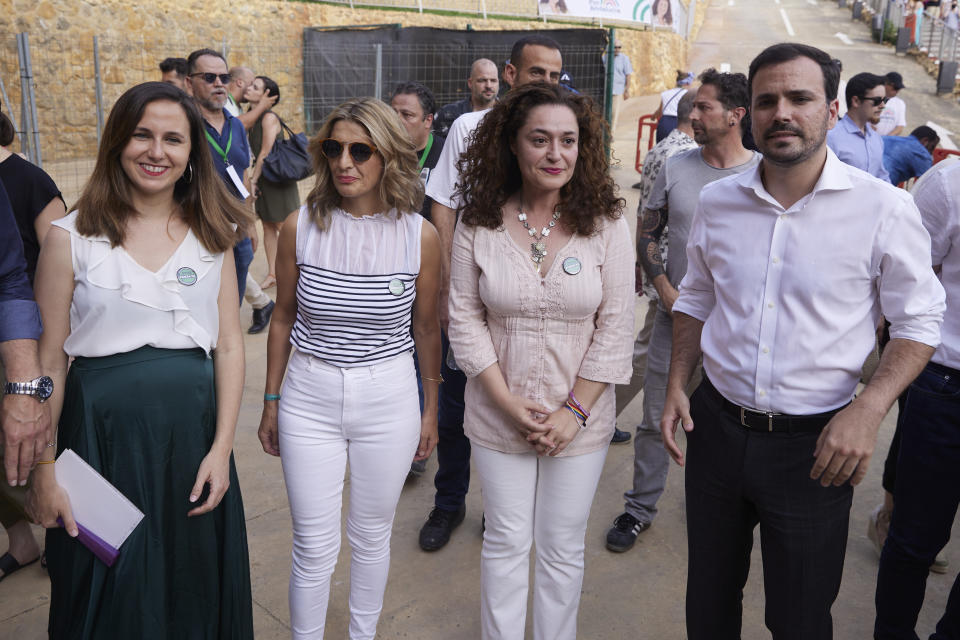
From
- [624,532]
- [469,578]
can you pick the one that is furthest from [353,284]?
[624,532]

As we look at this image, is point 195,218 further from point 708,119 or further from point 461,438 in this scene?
point 708,119

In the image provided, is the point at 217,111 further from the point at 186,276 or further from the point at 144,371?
the point at 144,371

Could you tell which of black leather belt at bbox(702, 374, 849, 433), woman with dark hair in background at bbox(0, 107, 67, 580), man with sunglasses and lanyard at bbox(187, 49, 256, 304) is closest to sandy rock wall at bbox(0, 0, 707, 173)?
man with sunglasses and lanyard at bbox(187, 49, 256, 304)

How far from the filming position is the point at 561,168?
2654 millimetres

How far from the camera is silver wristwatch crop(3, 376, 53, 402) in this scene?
2129 millimetres

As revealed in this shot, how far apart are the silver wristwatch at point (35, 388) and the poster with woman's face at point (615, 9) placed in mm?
19780

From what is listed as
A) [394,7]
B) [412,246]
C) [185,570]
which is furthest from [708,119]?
[394,7]

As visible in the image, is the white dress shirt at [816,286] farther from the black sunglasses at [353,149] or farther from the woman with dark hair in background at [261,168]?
the woman with dark hair in background at [261,168]

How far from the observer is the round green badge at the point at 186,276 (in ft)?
7.80

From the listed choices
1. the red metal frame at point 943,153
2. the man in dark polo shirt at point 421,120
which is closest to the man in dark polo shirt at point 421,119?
the man in dark polo shirt at point 421,120

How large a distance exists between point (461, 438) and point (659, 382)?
0.96 meters

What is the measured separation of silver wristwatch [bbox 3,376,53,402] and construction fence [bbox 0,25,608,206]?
25.6 ft

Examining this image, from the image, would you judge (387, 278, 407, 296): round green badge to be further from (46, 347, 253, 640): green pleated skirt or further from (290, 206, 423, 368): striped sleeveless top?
(46, 347, 253, 640): green pleated skirt

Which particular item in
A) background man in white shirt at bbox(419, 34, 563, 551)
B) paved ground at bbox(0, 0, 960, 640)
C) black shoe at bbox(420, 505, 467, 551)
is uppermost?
background man in white shirt at bbox(419, 34, 563, 551)
